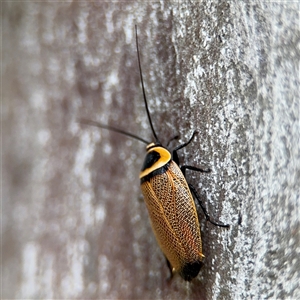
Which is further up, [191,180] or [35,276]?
[191,180]

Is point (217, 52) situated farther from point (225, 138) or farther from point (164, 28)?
point (164, 28)

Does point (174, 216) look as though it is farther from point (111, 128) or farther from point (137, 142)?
point (111, 128)

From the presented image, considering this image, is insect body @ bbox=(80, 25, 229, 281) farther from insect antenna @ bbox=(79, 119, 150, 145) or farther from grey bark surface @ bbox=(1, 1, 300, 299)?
insect antenna @ bbox=(79, 119, 150, 145)

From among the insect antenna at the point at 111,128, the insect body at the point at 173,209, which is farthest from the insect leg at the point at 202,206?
the insect antenna at the point at 111,128

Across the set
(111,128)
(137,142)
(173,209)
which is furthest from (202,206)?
(111,128)

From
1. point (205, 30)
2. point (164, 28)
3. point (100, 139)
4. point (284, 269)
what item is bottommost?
point (284, 269)

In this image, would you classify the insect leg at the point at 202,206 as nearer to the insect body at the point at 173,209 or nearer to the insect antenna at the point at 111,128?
the insect body at the point at 173,209

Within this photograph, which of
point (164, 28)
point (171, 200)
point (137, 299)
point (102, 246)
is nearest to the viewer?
point (171, 200)

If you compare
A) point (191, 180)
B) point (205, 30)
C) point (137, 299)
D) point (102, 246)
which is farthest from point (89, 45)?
point (137, 299)
